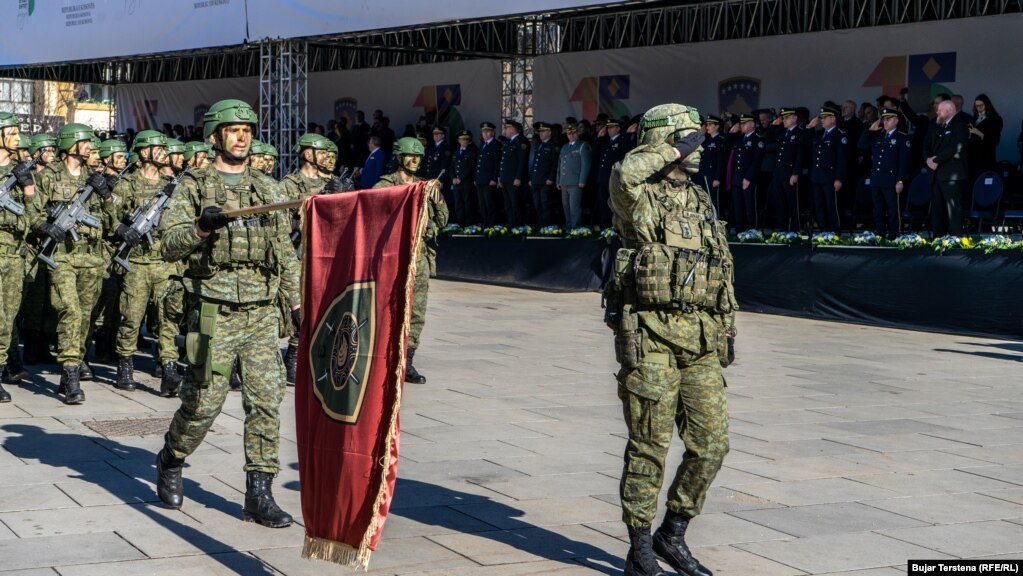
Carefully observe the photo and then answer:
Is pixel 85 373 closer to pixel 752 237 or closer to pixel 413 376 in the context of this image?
pixel 413 376

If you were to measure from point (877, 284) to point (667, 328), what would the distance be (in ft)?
36.1

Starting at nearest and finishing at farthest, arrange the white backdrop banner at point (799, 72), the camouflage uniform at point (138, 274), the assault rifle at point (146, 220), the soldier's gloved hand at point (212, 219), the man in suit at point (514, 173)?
the soldier's gloved hand at point (212, 219)
the assault rifle at point (146, 220)
the camouflage uniform at point (138, 274)
the white backdrop banner at point (799, 72)
the man in suit at point (514, 173)

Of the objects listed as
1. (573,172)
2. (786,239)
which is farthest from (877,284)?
(573,172)

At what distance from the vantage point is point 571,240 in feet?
65.8

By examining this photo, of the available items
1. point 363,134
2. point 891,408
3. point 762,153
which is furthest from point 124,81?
point 891,408

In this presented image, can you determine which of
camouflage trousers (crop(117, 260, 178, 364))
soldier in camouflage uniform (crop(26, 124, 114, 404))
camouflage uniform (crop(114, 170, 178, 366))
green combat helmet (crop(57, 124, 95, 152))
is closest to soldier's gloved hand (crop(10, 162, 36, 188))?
soldier in camouflage uniform (crop(26, 124, 114, 404))

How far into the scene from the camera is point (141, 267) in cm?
1113

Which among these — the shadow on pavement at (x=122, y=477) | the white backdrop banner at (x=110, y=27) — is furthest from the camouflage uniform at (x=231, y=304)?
the white backdrop banner at (x=110, y=27)

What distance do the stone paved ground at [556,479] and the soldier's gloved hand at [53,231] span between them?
1.24 meters

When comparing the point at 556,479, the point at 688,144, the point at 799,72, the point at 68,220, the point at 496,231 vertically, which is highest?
the point at 799,72

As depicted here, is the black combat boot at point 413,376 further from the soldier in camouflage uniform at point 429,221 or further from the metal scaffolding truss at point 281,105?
the metal scaffolding truss at point 281,105

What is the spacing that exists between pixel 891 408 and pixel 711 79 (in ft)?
45.2

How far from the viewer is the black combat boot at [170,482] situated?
6781 mm

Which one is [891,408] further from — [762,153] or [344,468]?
[762,153]
